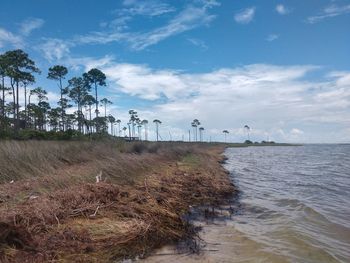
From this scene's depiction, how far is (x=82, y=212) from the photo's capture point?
6820 millimetres

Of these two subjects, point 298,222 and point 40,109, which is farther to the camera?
point 40,109

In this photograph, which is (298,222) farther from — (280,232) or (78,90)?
(78,90)

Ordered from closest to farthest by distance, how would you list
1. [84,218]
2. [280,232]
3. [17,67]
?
[84,218], [280,232], [17,67]

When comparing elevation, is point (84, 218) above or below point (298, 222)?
above

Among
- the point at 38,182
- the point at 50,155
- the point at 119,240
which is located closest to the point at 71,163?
the point at 50,155

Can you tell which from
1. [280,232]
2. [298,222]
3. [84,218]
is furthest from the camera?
[298,222]

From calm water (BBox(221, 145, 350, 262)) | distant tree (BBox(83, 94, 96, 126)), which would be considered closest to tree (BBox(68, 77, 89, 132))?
distant tree (BBox(83, 94, 96, 126))

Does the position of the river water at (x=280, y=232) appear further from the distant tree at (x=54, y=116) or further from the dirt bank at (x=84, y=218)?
the distant tree at (x=54, y=116)

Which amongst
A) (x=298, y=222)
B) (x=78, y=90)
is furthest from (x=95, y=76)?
(x=298, y=222)

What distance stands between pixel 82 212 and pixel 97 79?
46.8 m

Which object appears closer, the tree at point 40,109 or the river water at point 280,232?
the river water at point 280,232

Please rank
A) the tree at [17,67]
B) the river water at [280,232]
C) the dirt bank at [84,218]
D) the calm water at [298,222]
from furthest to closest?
the tree at [17,67]
the calm water at [298,222]
the river water at [280,232]
the dirt bank at [84,218]

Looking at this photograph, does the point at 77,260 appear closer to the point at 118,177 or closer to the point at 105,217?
the point at 105,217

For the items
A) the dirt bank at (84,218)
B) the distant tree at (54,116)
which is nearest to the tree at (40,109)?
the distant tree at (54,116)
